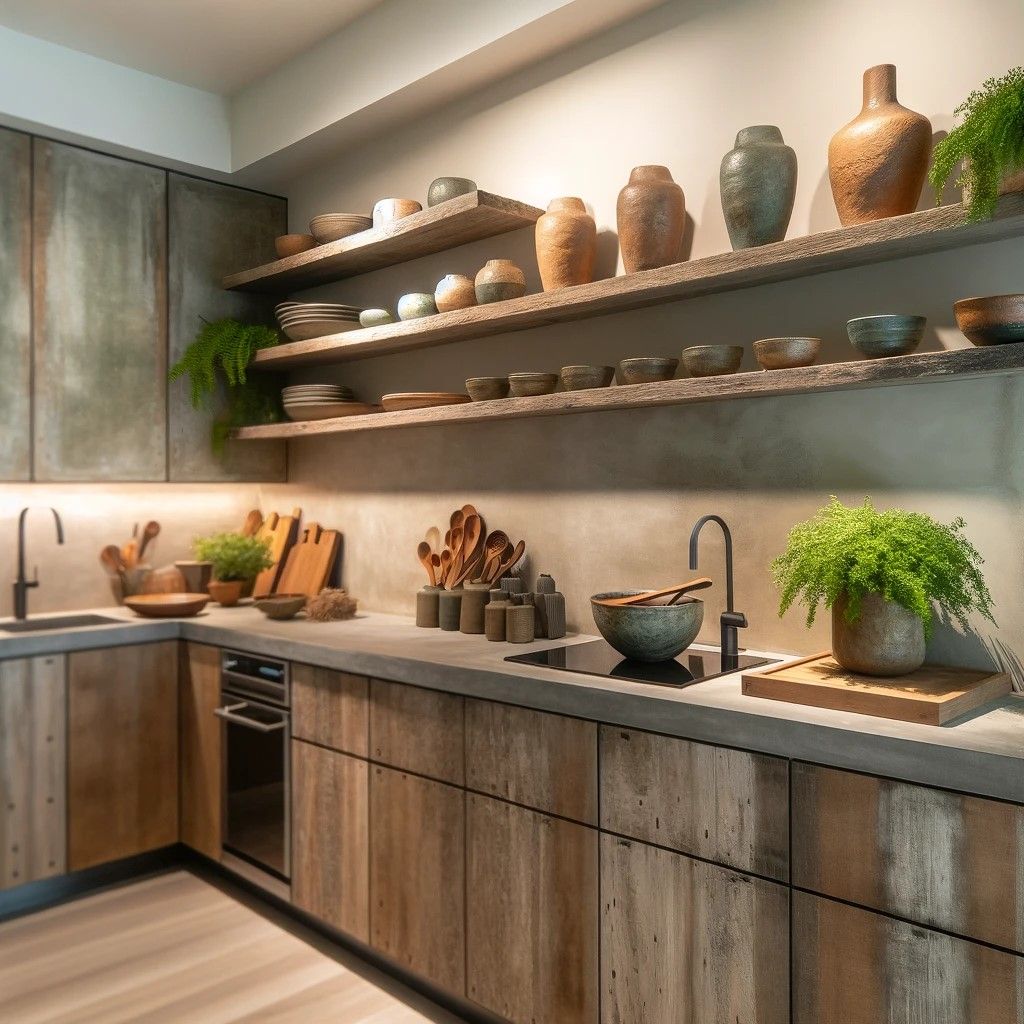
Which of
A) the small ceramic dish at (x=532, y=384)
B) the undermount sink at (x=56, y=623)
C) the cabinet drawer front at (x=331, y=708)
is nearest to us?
the cabinet drawer front at (x=331, y=708)

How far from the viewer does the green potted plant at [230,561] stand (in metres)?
3.73

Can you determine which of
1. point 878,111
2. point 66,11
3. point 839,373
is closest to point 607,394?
point 839,373

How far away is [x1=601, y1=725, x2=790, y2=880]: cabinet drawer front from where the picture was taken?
177 cm

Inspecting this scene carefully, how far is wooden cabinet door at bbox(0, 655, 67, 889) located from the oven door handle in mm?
532

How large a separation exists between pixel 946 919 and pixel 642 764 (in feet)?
2.09

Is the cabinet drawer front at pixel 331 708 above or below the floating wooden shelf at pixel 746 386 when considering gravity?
below

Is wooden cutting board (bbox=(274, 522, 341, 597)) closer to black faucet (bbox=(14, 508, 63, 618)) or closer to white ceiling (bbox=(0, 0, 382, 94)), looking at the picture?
black faucet (bbox=(14, 508, 63, 618))

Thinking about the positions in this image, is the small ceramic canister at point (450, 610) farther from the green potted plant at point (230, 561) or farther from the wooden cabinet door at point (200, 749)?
the green potted plant at point (230, 561)

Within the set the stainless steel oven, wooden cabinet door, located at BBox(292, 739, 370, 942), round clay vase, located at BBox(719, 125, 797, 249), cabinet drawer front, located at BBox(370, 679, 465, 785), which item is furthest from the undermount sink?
round clay vase, located at BBox(719, 125, 797, 249)

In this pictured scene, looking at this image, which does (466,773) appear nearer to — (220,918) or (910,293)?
(220,918)

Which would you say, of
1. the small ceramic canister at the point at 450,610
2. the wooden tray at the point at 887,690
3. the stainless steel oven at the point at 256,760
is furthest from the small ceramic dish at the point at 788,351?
the stainless steel oven at the point at 256,760

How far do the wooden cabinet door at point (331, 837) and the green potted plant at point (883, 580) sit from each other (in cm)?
139

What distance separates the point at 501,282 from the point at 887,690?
5.41 ft

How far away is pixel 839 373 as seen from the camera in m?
2.05
